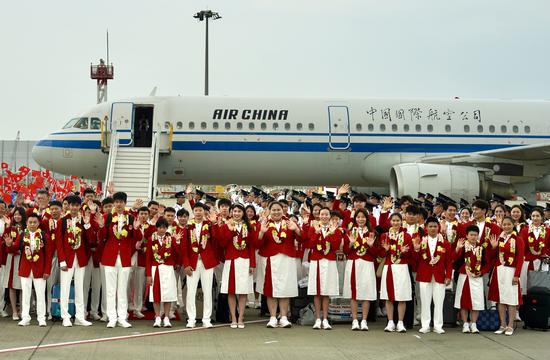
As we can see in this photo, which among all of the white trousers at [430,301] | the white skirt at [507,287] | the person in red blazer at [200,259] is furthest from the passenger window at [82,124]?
the white skirt at [507,287]

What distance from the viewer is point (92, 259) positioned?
11.5m

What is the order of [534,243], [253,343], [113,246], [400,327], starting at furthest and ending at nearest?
[534,243], [113,246], [400,327], [253,343]

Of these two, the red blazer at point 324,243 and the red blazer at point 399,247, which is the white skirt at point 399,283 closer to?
the red blazer at point 399,247

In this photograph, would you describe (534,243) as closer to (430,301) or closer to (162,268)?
(430,301)

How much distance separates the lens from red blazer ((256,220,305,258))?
1114 cm

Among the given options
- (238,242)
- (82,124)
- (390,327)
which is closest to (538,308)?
(390,327)

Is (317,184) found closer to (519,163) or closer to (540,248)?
(519,163)

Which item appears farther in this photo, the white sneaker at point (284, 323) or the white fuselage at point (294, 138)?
the white fuselage at point (294, 138)

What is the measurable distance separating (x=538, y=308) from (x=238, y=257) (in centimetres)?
407

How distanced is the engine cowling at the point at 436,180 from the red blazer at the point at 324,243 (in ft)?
33.8

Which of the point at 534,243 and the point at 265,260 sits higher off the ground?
the point at 534,243

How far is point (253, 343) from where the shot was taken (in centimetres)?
990

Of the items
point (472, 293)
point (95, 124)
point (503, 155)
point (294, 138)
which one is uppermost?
point (95, 124)

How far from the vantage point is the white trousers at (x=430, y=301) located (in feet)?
35.8
